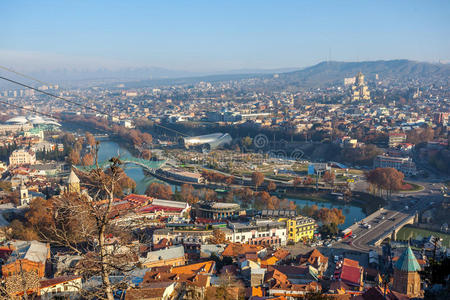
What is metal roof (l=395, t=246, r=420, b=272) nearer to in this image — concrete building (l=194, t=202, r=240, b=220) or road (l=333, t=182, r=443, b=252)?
road (l=333, t=182, r=443, b=252)

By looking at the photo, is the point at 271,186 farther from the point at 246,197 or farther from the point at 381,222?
the point at 381,222

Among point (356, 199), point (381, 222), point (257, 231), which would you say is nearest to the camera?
point (257, 231)

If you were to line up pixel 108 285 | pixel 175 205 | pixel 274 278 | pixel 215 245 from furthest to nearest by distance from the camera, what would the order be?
pixel 175 205
pixel 215 245
pixel 274 278
pixel 108 285

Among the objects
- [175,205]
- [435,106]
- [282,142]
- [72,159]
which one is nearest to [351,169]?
[282,142]

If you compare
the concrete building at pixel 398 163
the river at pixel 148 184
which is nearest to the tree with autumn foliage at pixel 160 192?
the river at pixel 148 184

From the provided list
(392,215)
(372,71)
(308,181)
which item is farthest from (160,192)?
(372,71)

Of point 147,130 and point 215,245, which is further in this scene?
point 147,130

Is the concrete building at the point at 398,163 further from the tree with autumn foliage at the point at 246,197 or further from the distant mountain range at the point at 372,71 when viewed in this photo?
the distant mountain range at the point at 372,71

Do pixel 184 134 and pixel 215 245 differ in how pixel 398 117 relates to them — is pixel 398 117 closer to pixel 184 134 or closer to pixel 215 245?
pixel 184 134
